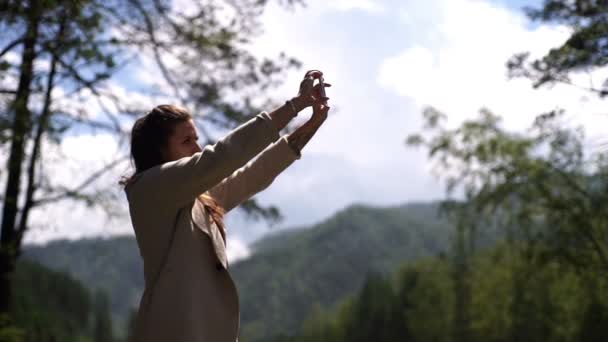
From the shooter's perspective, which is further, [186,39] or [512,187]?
[512,187]

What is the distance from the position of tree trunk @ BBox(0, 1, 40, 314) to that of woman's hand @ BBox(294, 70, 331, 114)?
312 centimetres

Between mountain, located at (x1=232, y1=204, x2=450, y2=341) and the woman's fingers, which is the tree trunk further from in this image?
mountain, located at (x1=232, y1=204, x2=450, y2=341)

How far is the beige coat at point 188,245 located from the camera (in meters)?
1.90

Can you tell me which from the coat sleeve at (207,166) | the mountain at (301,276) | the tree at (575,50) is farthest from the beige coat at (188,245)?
the mountain at (301,276)

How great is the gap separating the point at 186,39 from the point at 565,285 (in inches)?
822

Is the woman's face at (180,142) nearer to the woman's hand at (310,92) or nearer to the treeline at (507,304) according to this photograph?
the woman's hand at (310,92)

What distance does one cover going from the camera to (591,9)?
17.3 feet

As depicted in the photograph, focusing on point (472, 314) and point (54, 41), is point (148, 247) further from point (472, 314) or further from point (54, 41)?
point (472, 314)

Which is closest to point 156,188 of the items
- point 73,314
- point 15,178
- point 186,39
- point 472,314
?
point 186,39

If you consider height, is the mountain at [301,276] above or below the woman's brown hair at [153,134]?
above

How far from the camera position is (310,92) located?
6.77 feet

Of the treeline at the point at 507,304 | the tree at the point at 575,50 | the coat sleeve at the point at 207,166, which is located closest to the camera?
the coat sleeve at the point at 207,166

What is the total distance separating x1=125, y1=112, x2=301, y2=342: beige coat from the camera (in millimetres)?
1898

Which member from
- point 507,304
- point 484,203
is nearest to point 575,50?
point 484,203
